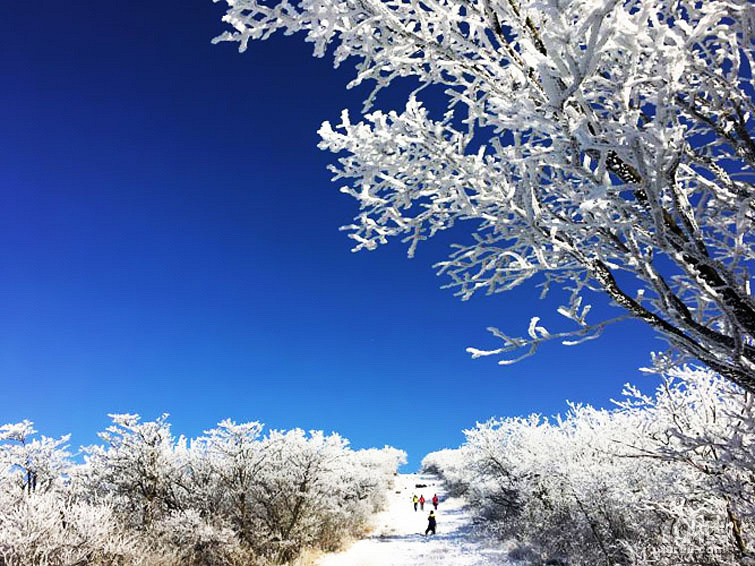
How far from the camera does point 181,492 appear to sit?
14484 millimetres

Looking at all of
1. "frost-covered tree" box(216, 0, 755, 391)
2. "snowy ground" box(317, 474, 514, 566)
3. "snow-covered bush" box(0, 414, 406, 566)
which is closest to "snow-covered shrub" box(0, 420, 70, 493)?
"snow-covered bush" box(0, 414, 406, 566)

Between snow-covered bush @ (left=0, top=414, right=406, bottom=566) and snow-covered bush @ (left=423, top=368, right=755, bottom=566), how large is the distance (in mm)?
8368

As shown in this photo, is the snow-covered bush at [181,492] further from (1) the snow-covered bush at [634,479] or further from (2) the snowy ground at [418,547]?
(1) the snow-covered bush at [634,479]

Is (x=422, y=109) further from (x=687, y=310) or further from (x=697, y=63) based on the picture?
(x=687, y=310)

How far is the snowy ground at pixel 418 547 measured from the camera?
52.2 ft

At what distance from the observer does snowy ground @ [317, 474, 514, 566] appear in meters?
15.9

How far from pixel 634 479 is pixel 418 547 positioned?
41.0ft

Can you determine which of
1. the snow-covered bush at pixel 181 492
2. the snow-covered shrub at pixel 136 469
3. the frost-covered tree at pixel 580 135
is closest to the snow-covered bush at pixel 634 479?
the frost-covered tree at pixel 580 135

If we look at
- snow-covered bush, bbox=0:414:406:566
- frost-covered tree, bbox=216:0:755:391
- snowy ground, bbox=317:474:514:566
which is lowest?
snowy ground, bbox=317:474:514:566

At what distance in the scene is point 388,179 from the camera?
8.91 feet

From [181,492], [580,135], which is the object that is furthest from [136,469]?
[580,135]

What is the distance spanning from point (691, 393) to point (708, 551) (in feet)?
9.22

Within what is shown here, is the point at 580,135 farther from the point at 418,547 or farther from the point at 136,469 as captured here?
the point at 418,547

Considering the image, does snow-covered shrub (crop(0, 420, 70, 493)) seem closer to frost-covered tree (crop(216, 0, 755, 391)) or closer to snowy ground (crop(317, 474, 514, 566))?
snowy ground (crop(317, 474, 514, 566))
